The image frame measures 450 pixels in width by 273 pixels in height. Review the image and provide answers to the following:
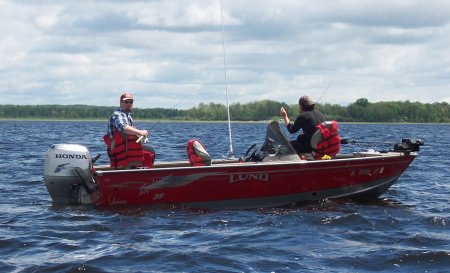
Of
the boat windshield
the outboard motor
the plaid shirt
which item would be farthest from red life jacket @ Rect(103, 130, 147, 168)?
the boat windshield

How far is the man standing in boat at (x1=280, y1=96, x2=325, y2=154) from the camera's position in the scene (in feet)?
40.1

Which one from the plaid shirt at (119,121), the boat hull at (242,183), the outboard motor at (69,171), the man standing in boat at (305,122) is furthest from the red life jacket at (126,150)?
the man standing in boat at (305,122)

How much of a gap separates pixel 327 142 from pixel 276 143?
35.5 inches

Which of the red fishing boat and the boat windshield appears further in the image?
the boat windshield

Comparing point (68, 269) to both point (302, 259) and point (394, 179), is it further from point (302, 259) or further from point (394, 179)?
point (394, 179)

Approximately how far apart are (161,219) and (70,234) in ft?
5.00

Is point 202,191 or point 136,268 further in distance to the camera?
point 202,191

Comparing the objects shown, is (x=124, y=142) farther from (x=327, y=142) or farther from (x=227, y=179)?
(x=327, y=142)

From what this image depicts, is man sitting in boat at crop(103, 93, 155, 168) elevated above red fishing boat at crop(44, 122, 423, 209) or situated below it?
above

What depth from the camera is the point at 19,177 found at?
55.1 ft

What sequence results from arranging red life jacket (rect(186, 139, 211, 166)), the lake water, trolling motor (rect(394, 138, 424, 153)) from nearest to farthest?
the lake water, red life jacket (rect(186, 139, 211, 166)), trolling motor (rect(394, 138, 424, 153))

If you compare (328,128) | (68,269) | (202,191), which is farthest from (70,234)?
(328,128)

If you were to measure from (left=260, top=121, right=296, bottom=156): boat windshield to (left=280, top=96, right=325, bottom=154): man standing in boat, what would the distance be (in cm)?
27

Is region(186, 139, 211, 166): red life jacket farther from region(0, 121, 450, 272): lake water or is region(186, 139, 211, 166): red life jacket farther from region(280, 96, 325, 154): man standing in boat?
region(280, 96, 325, 154): man standing in boat
